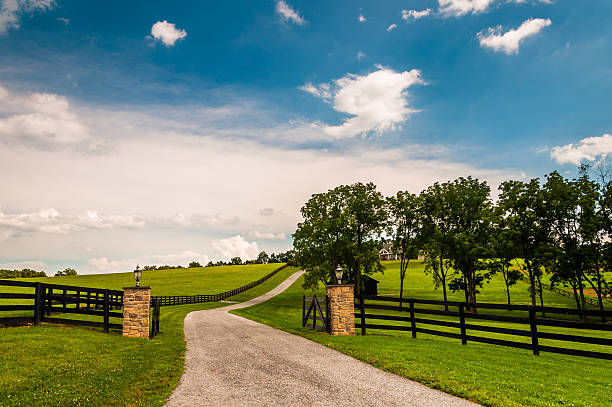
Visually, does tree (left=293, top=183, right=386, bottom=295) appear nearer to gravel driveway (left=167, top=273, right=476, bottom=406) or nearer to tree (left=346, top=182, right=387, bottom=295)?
tree (left=346, top=182, right=387, bottom=295)

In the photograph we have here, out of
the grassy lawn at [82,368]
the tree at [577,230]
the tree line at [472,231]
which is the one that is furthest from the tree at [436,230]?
the grassy lawn at [82,368]

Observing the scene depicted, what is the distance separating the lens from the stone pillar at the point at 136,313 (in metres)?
14.5

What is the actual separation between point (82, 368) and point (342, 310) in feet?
31.9

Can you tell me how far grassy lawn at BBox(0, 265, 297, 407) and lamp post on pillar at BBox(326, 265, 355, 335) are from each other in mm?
6232

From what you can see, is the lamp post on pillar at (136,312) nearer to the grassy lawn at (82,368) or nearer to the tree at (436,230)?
the grassy lawn at (82,368)

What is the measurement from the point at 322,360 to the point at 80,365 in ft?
21.1

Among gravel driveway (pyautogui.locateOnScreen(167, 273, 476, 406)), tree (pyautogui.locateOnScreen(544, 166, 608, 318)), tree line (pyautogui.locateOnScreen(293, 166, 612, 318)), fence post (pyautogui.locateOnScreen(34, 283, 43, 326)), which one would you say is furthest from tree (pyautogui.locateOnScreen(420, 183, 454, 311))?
fence post (pyautogui.locateOnScreen(34, 283, 43, 326))

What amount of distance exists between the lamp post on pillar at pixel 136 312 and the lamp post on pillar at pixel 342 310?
25.2 feet

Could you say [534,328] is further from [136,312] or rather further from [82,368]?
[136,312]

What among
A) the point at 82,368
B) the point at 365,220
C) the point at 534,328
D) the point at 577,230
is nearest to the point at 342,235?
the point at 365,220

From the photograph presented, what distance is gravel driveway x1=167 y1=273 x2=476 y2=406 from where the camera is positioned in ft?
23.3

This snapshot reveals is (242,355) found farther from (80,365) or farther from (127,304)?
(127,304)

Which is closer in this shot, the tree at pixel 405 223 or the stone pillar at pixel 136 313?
the stone pillar at pixel 136 313

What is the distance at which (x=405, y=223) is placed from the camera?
4428 centimetres
